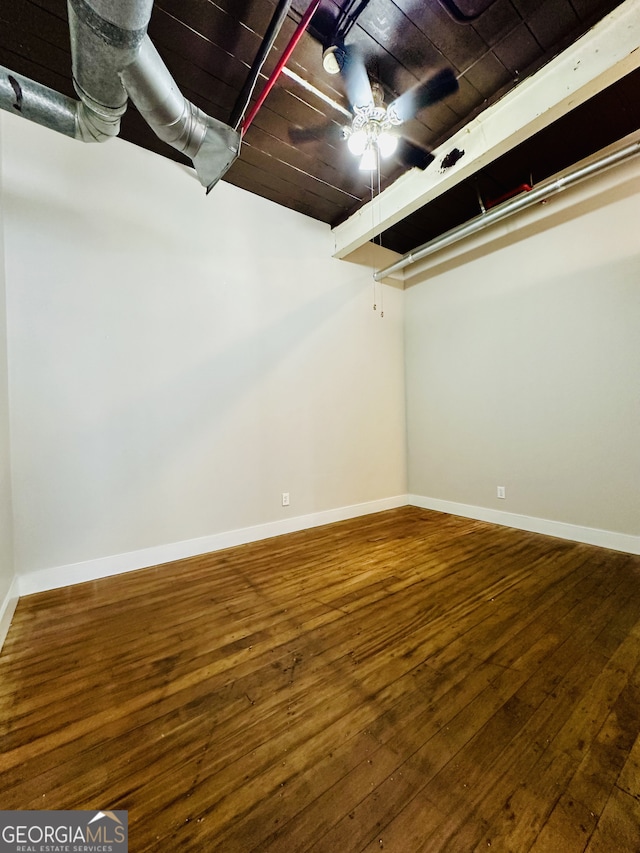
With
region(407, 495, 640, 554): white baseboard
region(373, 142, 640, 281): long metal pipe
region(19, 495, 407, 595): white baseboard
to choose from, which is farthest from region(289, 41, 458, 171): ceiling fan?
region(407, 495, 640, 554): white baseboard

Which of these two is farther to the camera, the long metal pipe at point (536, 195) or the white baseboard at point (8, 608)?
the long metal pipe at point (536, 195)

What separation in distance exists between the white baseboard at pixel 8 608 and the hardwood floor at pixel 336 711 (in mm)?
60

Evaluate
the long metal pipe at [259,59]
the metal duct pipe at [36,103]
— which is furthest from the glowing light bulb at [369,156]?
the metal duct pipe at [36,103]

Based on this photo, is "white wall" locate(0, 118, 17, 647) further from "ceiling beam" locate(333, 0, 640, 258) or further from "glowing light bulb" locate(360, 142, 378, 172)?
"ceiling beam" locate(333, 0, 640, 258)

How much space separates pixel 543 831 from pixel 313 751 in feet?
2.08

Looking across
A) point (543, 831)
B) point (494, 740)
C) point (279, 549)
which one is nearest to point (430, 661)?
point (494, 740)

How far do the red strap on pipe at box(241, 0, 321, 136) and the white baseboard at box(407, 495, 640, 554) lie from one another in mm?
3856

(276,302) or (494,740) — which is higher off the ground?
(276,302)

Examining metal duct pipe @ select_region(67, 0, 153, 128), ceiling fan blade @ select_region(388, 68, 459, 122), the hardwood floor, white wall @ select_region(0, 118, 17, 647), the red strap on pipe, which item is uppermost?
ceiling fan blade @ select_region(388, 68, 459, 122)

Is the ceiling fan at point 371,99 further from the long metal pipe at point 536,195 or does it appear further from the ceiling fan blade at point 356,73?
the long metal pipe at point 536,195

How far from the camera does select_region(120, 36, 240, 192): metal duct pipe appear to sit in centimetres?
148

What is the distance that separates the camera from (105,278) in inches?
93.0

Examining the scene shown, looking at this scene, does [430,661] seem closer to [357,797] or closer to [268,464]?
[357,797]

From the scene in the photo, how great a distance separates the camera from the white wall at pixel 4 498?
1.74 m
